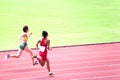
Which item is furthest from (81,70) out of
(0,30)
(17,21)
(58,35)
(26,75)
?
(17,21)

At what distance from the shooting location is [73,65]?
33.9ft

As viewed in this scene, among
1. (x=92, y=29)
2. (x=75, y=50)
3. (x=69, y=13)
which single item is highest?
(x=69, y=13)

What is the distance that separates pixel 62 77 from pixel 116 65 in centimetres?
180

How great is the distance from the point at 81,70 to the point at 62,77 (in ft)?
2.48

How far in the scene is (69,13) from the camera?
17.1m

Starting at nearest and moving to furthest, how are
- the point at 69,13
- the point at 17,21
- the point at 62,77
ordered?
the point at 62,77
the point at 17,21
the point at 69,13

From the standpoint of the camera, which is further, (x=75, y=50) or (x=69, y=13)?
(x=69, y=13)

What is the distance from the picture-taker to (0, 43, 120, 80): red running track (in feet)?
31.1

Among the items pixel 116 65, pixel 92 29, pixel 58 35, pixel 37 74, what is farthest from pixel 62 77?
pixel 92 29

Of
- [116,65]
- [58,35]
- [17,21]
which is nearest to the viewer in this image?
[116,65]

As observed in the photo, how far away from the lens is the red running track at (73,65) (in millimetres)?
9480

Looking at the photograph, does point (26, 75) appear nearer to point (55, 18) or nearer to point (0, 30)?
point (0, 30)

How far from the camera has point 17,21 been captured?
15.6 meters

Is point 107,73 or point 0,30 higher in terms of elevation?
point 0,30
